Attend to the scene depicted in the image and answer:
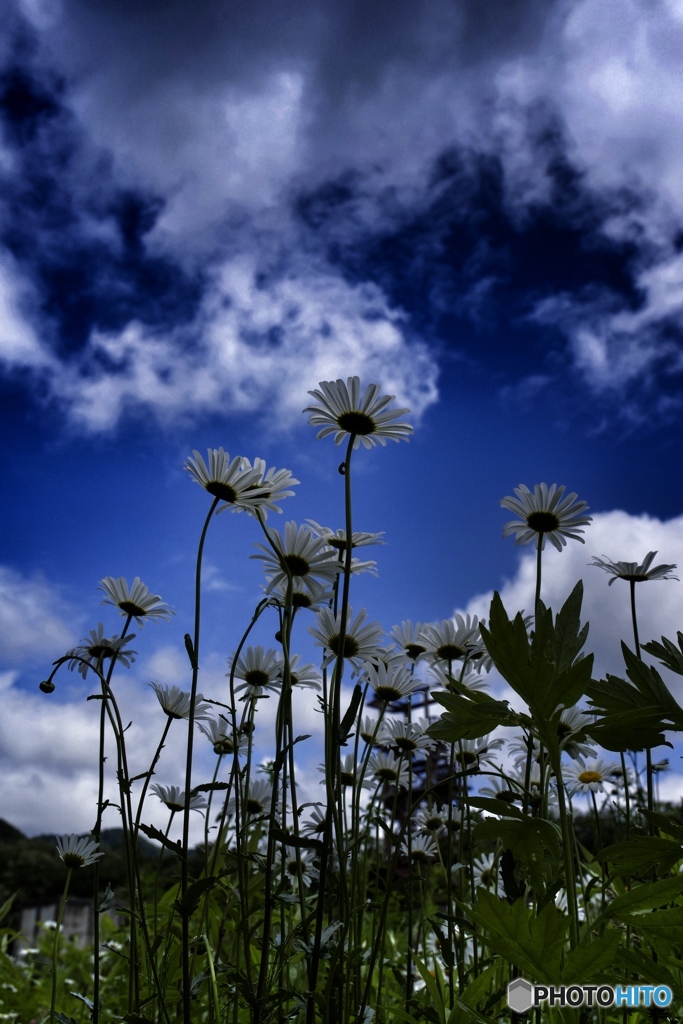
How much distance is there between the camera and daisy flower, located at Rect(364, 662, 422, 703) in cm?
190

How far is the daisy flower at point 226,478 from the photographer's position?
1.57m

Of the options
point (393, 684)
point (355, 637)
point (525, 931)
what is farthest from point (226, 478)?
point (525, 931)

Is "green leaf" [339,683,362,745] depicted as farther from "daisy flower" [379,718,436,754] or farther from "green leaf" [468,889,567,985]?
"daisy flower" [379,718,436,754]

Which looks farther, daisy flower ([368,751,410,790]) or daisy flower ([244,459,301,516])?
daisy flower ([368,751,410,790])

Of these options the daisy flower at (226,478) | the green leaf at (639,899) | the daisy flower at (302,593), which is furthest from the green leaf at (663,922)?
the daisy flower at (226,478)

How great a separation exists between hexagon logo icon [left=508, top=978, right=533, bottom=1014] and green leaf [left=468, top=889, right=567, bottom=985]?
19cm

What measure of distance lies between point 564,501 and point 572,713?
523mm

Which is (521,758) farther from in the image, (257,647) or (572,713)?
(257,647)

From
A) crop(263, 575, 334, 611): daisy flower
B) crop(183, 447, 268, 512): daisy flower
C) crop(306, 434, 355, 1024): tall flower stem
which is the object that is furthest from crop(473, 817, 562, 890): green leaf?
crop(183, 447, 268, 512): daisy flower

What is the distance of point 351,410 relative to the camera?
1.47 m

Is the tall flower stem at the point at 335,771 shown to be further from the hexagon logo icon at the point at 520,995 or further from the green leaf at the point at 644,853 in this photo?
the green leaf at the point at 644,853

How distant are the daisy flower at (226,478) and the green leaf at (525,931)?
1016 mm

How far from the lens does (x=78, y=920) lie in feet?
30.5

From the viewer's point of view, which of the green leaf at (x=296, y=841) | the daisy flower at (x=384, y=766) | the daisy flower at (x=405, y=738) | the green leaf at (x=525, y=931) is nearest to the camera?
the green leaf at (x=525, y=931)
